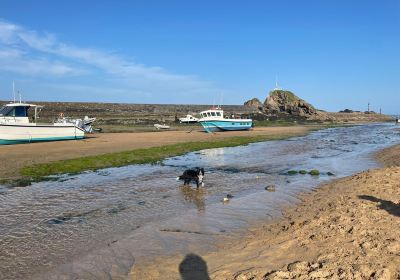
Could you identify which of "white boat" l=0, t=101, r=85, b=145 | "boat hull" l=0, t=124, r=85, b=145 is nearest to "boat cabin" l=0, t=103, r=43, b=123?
"white boat" l=0, t=101, r=85, b=145

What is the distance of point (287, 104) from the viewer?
108 metres

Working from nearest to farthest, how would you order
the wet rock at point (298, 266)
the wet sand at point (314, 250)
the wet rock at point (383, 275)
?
1. the wet rock at point (383, 275)
2. the wet sand at point (314, 250)
3. the wet rock at point (298, 266)

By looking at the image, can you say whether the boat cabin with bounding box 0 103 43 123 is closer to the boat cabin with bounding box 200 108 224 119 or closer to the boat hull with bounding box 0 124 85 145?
the boat hull with bounding box 0 124 85 145

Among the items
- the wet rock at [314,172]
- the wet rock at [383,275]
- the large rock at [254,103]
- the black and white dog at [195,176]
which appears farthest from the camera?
the large rock at [254,103]

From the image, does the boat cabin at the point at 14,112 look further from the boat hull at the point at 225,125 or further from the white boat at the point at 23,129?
the boat hull at the point at 225,125

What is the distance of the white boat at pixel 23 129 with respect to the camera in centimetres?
3098

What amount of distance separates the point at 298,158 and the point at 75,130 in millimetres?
20639

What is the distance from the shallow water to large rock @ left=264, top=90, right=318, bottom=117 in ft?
290

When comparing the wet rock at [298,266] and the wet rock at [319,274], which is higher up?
the wet rock at [319,274]

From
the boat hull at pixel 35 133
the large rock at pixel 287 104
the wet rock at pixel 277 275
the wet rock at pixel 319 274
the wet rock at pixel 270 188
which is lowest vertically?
the wet rock at pixel 270 188

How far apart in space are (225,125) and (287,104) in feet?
194

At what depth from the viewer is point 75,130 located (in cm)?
3597

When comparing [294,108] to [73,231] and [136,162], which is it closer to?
[136,162]

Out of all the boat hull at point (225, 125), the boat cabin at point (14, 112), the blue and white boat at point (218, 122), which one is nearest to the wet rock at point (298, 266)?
the boat cabin at point (14, 112)
